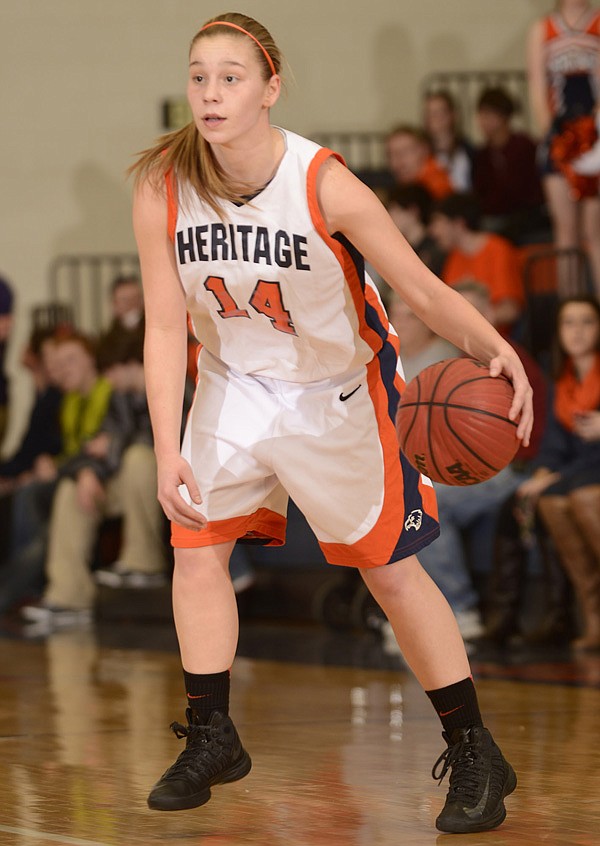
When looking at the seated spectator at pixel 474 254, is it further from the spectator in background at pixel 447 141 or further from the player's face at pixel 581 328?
the player's face at pixel 581 328

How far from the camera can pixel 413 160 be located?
916 centimetres

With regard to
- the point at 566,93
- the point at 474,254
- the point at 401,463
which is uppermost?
the point at 566,93

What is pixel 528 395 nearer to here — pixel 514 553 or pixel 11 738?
pixel 11 738

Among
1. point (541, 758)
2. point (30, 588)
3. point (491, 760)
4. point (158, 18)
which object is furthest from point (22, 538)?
point (491, 760)

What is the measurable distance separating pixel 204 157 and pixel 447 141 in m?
6.85

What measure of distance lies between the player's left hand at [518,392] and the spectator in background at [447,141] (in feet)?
22.4

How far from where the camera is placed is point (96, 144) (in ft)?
36.2

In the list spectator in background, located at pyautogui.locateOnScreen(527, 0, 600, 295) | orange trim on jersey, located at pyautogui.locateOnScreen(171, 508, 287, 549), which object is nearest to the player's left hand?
orange trim on jersey, located at pyautogui.locateOnScreen(171, 508, 287, 549)

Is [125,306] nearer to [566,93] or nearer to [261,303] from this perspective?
[566,93]

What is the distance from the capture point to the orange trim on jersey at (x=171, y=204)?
304 cm

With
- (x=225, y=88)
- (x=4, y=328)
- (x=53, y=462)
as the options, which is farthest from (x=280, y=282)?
(x=4, y=328)

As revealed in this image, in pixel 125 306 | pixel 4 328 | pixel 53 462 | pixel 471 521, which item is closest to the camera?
pixel 471 521

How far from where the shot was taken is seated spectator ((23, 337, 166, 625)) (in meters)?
7.65

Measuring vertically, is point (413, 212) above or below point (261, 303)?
above
